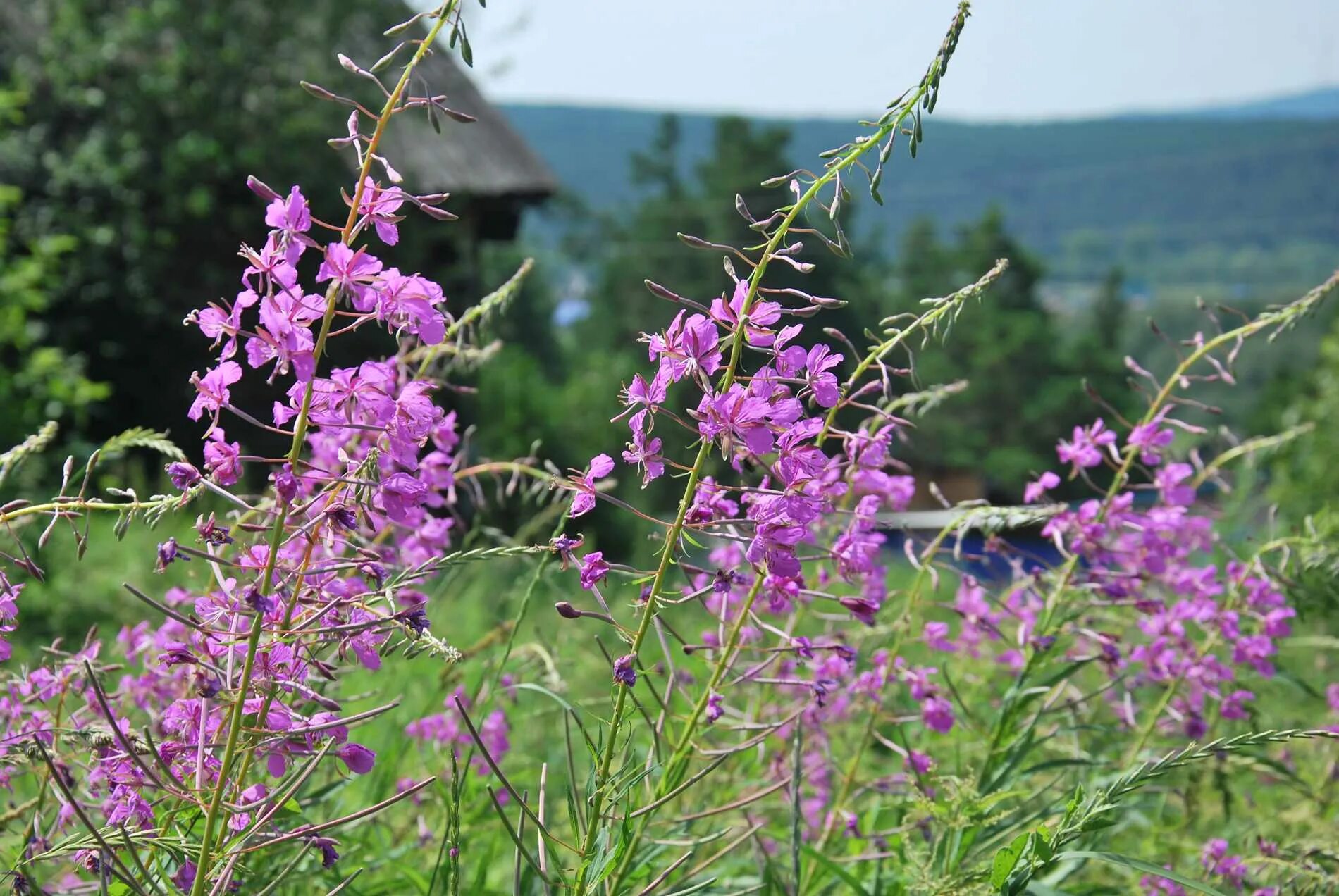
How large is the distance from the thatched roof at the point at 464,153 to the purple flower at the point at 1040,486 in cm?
965

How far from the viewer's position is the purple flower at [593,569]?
1299 mm

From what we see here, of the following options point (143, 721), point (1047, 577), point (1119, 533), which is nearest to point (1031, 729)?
point (1047, 577)

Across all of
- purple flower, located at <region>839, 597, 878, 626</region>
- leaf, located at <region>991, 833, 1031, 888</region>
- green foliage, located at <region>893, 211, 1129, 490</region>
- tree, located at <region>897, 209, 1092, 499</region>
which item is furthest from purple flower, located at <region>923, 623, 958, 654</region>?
tree, located at <region>897, 209, 1092, 499</region>

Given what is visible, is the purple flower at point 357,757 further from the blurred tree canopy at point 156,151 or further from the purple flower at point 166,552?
the blurred tree canopy at point 156,151

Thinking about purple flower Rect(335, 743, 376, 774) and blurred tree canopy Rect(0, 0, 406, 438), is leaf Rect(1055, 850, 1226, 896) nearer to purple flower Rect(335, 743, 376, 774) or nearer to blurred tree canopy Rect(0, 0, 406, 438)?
purple flower Rect(335, 743, 376, 774)

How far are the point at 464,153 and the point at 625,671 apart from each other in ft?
38.0

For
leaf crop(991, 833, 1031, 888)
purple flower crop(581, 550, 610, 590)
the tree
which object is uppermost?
purple flower crop(581, 550, 610, 590)

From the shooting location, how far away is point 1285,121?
2307 inches

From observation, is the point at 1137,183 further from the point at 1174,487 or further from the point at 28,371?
the point at 1174,487

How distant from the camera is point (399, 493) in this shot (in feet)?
4.19

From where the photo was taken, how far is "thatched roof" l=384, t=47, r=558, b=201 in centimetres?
1153

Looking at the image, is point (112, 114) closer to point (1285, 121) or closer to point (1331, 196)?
point (1331, 196)

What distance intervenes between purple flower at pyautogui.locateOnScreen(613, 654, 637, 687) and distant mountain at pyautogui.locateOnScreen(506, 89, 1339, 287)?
1473 inches

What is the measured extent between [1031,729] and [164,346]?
9.21 m
